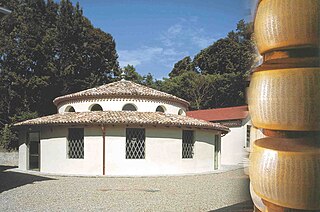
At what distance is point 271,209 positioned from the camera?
0.15m

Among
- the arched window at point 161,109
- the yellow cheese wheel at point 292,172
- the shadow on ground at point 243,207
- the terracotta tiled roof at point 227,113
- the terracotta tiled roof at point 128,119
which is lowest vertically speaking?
the terracotta tiled roof at point 128,119

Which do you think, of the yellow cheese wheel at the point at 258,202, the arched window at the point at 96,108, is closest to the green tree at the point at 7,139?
the yellow cheese wheel at the point at 258,202

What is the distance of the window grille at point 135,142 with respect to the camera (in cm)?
566

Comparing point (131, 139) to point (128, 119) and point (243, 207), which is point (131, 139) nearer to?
point (128, 119)

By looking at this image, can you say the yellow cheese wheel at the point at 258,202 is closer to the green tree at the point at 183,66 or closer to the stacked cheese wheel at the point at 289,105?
the stacked cheese wheel at the point at 289,105

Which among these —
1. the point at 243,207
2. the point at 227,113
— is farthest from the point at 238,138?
the point at 227,113

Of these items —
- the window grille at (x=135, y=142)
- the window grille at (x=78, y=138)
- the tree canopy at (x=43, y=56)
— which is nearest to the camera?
the tree canopy at (x=43, y=56)

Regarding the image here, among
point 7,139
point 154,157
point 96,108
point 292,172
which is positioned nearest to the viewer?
point 292,172

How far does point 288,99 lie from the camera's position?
0.14 metres

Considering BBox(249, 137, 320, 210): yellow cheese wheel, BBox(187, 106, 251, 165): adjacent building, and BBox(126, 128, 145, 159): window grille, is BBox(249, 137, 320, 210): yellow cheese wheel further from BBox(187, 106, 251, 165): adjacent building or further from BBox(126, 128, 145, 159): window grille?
BBox(126, 128, 145, 159): window grille

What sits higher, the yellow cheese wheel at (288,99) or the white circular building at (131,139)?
the yellow cheese wheel at (288,99)

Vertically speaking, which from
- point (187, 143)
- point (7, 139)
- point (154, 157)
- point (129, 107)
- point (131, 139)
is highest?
point (129, 107)

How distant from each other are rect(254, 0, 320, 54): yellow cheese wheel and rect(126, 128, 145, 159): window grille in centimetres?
557

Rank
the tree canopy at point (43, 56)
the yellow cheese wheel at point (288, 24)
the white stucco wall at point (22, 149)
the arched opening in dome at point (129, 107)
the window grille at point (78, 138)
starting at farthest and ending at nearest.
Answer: the arched opening in dome at point (129, 107) < the window grille at point (78, 138) < the white stucco wall at point (22, 149) < the tree canopy at point (43, 56) < the yellow cheese wheel at point (288, 24)
